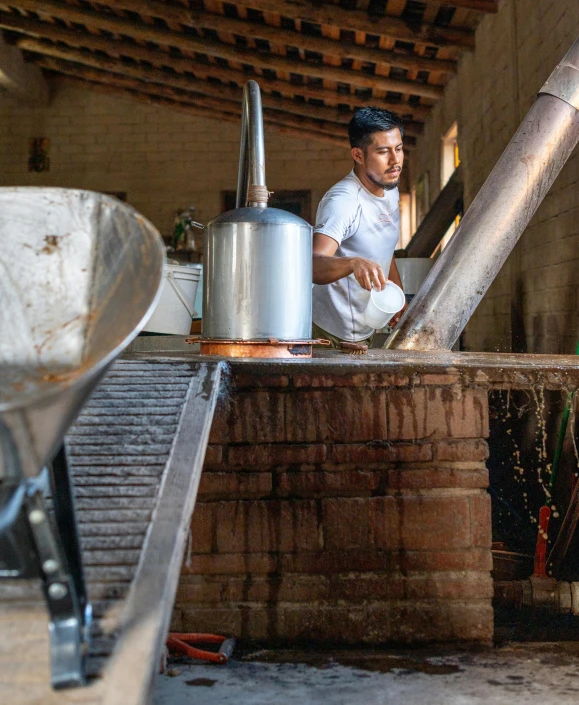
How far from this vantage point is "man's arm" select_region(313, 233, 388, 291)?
9.37ft

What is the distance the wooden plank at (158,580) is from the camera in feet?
4.04

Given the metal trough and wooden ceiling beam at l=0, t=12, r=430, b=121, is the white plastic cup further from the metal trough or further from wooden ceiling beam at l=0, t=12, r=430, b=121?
wooden ceiling beam at l=0, t=12, r=430, b=121

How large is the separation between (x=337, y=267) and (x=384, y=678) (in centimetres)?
150

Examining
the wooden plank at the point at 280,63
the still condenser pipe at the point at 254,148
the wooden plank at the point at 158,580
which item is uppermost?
the wooden plank at the point at 280,63

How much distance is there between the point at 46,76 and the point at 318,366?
36.8 ft

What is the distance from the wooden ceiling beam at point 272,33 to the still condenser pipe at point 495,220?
449 cm

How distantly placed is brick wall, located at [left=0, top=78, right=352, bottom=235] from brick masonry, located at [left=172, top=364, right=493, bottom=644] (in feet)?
32.1

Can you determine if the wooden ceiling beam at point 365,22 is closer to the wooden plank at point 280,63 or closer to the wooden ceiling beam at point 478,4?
the wooden ceiling beam at point 478,4

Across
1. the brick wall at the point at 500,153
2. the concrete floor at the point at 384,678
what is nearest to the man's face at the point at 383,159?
the brick wall at the point at 500,153

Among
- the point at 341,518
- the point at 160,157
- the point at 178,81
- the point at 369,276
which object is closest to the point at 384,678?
the point at 341,518

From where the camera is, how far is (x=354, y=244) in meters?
3.51

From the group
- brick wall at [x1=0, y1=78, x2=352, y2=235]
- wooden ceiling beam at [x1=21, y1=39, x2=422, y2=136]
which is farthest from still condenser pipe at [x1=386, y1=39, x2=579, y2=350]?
brick wall at [x1=0, y1=78, x2=352, y2=235]

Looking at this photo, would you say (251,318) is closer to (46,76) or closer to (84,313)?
(84,313)

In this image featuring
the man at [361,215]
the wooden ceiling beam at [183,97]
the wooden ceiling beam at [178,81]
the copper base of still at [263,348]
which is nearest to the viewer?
the copper base of still at [263,348]
